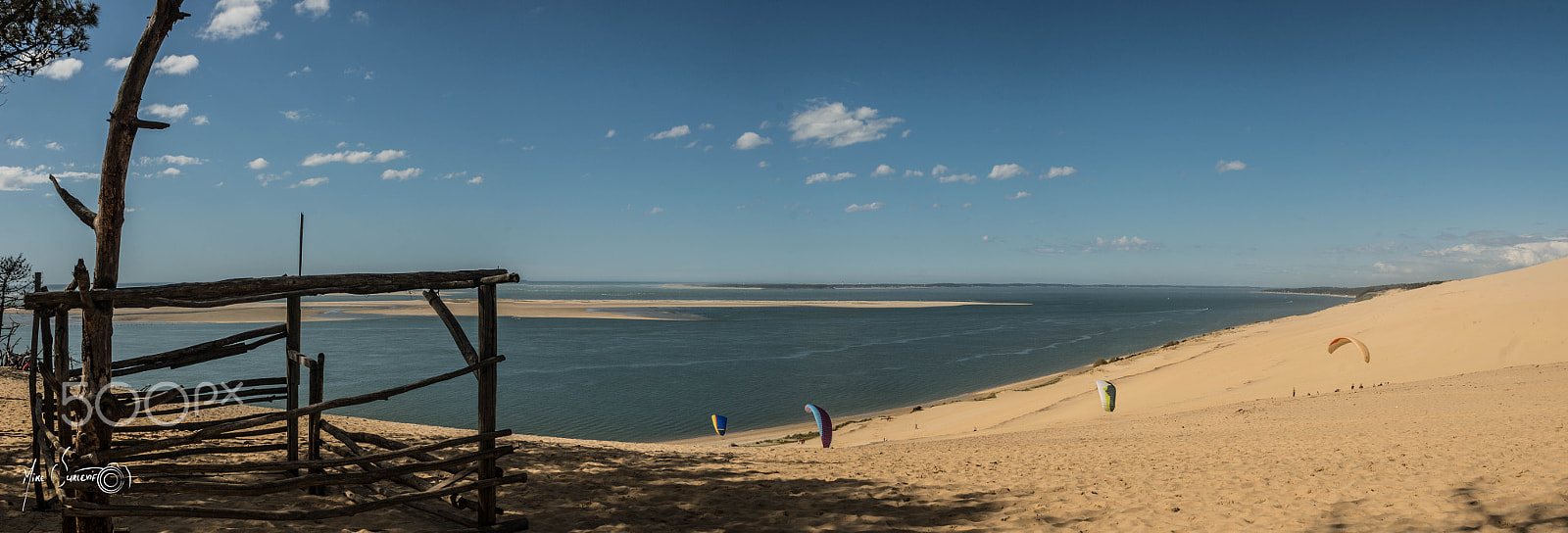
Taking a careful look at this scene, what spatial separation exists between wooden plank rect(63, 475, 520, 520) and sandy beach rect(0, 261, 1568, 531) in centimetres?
33

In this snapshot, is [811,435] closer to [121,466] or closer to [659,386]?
[659,386]

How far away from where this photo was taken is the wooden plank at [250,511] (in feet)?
17.4

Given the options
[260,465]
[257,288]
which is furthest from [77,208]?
[260,465]

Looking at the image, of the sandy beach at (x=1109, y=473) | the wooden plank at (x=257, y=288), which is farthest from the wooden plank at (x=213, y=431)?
the wooden plank at (x=257, y=288)

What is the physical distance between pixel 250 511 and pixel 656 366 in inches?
1109

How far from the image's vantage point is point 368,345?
39781 mm

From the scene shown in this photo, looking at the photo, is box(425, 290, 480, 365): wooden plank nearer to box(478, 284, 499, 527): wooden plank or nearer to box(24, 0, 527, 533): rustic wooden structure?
box(24, 0, 527, 533): rustic wooden structure

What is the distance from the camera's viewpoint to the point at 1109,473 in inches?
380

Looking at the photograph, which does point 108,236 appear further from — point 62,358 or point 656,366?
point 656,366

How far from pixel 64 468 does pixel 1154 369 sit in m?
30.4

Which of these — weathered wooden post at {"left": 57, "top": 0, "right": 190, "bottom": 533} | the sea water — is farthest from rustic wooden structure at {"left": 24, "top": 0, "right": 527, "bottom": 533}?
the sea water

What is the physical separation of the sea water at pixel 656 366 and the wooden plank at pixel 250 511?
519 inches

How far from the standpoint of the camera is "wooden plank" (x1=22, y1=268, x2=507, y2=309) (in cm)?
521

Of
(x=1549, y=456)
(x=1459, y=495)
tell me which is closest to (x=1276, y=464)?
(x=1459, y=495)
